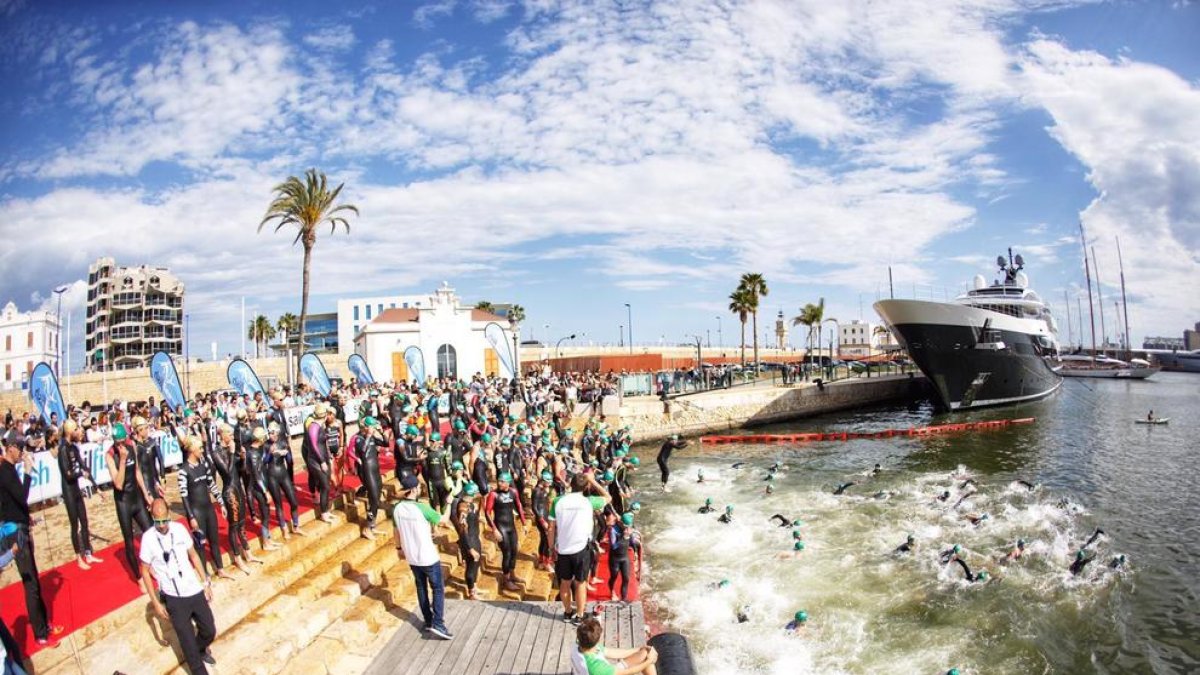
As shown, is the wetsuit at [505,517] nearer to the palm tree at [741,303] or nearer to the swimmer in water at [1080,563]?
the swimmer in water at [1080,563]

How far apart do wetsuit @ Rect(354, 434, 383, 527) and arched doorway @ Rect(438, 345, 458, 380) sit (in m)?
29.0

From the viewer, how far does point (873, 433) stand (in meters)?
34.2

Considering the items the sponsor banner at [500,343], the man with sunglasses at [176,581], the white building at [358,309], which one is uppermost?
the white building at [358,309]

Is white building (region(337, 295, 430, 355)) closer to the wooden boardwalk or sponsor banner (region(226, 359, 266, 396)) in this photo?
sponsor banner (region(226, 359, 266, 396))

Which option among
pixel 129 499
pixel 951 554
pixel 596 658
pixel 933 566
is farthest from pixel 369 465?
pixel 951 554

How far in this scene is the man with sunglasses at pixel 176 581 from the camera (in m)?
5.67

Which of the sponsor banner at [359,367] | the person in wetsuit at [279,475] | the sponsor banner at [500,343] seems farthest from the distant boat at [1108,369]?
the person in wetsuit at [279,475]

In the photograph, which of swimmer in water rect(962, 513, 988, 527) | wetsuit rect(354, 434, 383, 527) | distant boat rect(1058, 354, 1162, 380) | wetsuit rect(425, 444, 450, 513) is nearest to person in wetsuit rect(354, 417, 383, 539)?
wetsuit rect(354, 434, 383, 527)

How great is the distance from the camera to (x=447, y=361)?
39.2 meters

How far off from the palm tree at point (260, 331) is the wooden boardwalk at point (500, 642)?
9453cm

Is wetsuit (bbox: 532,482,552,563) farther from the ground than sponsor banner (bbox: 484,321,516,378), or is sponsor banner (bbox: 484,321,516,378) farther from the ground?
sponsor banner (bbox: 484,321,516,378)

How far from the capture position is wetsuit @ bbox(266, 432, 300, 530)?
357 inches

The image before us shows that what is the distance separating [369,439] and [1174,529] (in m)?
20.6

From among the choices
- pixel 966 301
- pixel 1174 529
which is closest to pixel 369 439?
pixel 1174 529
